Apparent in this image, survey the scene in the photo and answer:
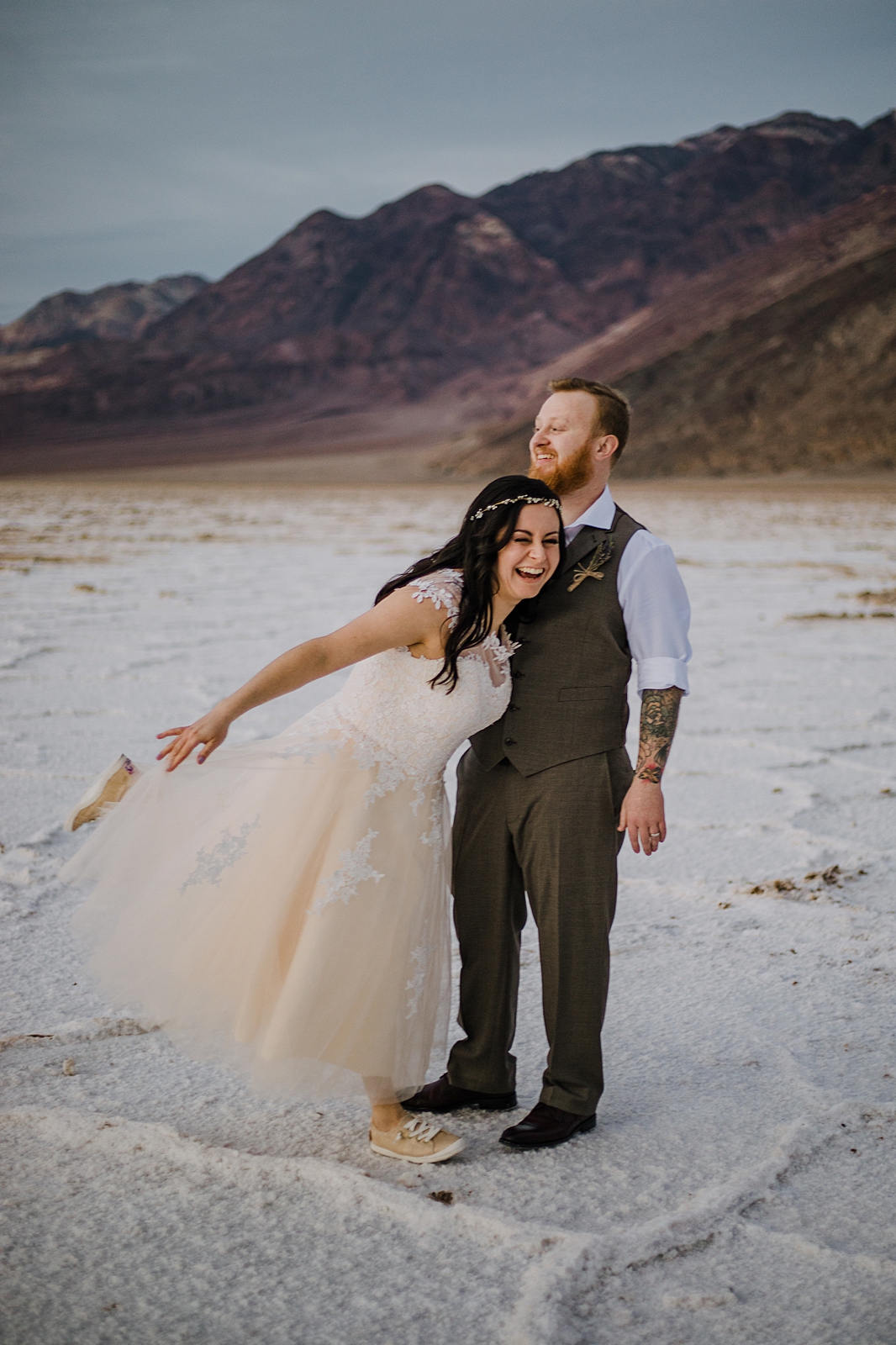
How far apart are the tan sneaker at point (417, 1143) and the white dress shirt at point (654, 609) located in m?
0.93

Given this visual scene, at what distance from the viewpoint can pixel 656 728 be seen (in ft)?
7.18

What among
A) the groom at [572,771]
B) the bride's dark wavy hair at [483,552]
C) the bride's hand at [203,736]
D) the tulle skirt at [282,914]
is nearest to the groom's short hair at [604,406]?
the groom at [572,771]

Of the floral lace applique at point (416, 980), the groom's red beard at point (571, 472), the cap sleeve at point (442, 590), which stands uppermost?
the groom's red beard at point (571, 472)

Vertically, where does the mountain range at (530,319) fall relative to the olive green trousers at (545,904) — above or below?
above

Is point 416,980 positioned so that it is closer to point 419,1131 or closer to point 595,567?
point 419,1131

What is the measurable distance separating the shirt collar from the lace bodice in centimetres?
26

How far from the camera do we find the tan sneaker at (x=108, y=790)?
7.04 feet

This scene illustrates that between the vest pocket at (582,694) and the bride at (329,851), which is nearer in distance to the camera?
the bride at (329,851)

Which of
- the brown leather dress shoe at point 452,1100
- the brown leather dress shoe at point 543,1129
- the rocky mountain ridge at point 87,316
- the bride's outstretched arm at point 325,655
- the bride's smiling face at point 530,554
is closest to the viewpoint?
the bride's outstretched arm at point 325,655

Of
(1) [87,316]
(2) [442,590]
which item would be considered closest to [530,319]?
(1) [87,316]

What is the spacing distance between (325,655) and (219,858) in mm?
421

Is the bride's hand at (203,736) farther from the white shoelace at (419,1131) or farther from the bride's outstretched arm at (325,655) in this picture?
the white shoelace at (419,1131)

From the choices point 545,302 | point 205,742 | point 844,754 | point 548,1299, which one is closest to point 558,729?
point 205,742

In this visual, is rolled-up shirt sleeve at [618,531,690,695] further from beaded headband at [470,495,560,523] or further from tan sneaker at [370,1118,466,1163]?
tan sneaker at [370,1118,466,1163]
